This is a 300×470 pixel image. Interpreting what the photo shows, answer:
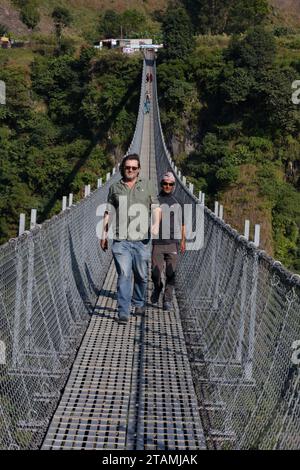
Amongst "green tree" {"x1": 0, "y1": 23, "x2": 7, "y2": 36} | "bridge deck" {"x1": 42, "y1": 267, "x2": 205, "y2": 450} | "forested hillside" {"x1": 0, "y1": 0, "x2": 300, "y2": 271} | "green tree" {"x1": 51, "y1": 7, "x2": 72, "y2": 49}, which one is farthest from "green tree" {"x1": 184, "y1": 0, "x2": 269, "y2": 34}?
"bridge deck" {"x1": 42, "y1": 267, "x2": 205, "y2": 450}

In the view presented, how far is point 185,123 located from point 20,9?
21.7 metres

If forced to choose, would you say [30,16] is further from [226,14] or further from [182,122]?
[182,122]

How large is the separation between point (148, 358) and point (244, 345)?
556 mm

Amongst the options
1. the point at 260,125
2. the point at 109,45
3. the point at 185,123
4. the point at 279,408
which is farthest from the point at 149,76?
the point at 279,408

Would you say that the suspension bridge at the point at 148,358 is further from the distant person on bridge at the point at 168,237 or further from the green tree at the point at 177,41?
the green tree at the point at 177,41

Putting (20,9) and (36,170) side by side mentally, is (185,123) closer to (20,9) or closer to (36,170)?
(36,170)

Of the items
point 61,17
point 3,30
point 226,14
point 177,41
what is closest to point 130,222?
point 177,41

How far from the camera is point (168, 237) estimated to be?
414cm

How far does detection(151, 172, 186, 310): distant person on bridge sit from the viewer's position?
4.08 m

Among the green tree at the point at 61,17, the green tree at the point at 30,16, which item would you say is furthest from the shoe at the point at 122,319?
the green tree at the point at 30,16

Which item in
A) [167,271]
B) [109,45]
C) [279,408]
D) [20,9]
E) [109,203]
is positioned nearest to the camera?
[279,408]

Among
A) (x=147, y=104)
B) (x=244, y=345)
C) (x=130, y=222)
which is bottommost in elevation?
(x=244, y=345)

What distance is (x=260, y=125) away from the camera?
2178 centimetres

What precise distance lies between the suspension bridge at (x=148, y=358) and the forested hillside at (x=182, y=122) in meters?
14.7
